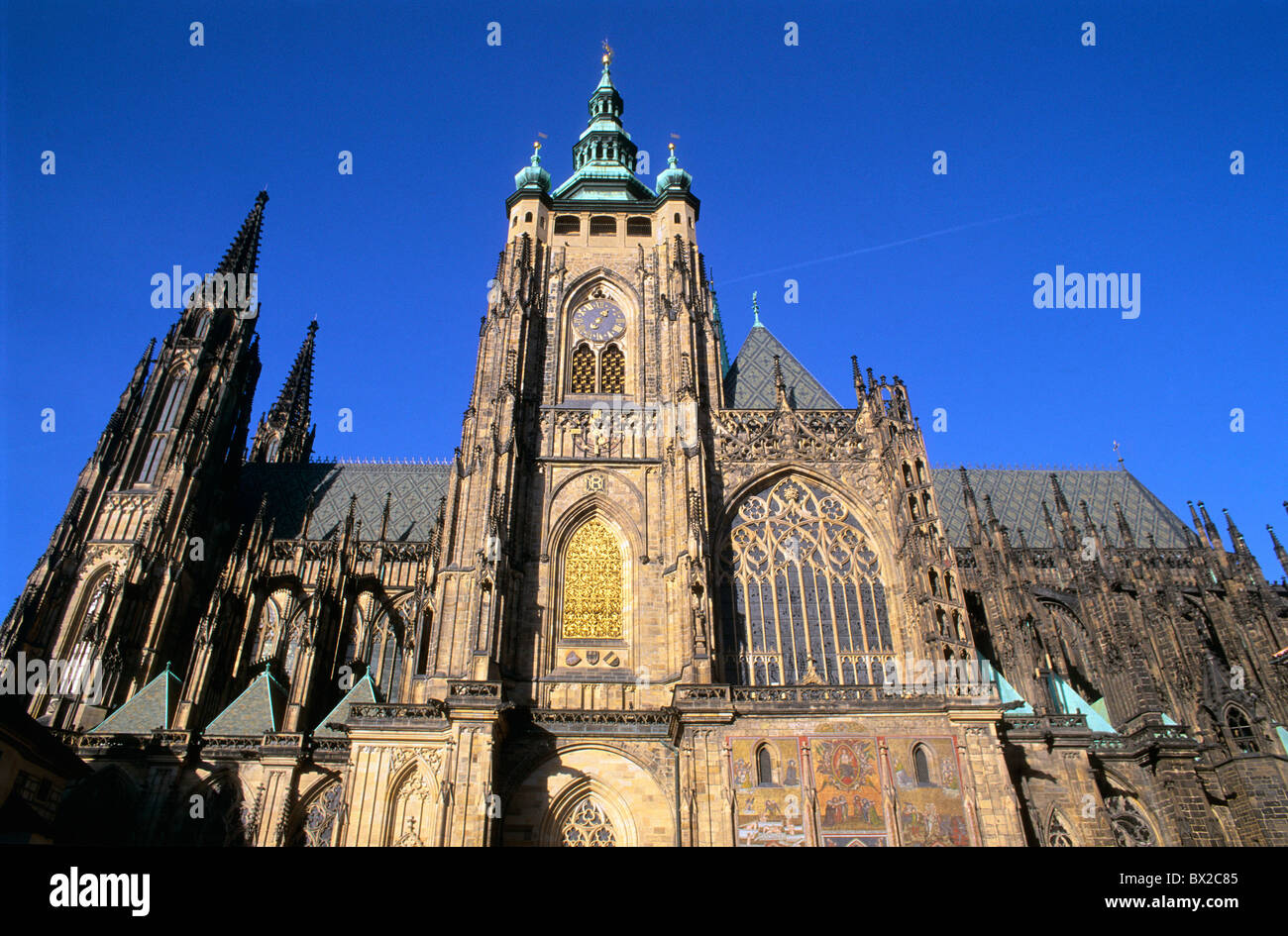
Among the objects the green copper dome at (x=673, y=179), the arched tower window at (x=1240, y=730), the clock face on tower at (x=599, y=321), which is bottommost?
the arched tower window at (x=1240, y=730)

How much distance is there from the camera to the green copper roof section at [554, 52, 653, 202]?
3694 centimetres

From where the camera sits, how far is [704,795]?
20234 millimetres

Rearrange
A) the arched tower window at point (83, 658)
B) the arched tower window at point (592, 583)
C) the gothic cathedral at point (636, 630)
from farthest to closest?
the arched tower window at point (83, 658) → the arched tower window at point (592, 583) → the gothic cathedral at point (636, 630)

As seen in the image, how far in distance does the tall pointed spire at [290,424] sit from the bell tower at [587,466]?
23.6 metres

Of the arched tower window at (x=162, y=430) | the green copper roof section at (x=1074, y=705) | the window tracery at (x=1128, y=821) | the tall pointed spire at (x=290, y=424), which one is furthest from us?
the tall pointed spire at (x=290, y=424)

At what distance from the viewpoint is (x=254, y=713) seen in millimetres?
26406

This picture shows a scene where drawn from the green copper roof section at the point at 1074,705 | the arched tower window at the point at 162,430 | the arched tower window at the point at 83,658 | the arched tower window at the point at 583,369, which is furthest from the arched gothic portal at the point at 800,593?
the arched tower window at the point at 162,430

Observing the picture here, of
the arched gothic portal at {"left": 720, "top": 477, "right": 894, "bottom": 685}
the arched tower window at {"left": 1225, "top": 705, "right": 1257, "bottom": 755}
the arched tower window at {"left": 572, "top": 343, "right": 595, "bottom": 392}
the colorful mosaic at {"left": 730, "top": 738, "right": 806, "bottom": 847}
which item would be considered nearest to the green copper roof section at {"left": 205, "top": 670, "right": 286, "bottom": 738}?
the colorful mosaic at {"left": 730, "top": 738, "right": 806, "bottom": 847}

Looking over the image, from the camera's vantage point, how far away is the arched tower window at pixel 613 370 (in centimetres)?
3073

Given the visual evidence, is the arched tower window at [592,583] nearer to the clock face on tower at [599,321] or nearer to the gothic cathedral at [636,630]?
the gothic cathedral at [636,630]

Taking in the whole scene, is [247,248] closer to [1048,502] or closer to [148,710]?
[148,710]

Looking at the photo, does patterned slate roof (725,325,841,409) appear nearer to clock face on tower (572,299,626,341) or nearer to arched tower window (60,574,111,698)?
clock face on tower (572,299,626,341)

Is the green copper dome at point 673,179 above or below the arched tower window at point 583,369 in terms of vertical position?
above
